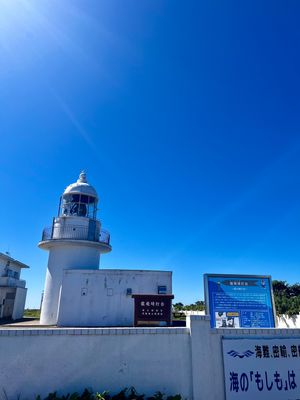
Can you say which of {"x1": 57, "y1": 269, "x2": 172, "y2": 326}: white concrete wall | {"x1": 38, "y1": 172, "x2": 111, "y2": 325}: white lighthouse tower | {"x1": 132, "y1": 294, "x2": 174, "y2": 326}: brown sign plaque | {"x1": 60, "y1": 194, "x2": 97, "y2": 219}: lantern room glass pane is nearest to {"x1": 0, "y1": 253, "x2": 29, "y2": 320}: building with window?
{"x1": 38, "y1": 172, "x2": 111, "y2": 325}: white lighthouse tower

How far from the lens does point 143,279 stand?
50.3 ft

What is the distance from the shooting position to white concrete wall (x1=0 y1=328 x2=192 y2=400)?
5.76 metres

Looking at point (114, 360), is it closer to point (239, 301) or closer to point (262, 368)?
point (262, 368)

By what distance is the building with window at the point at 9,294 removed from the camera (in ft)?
68.4

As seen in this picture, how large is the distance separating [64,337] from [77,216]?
39.8ft

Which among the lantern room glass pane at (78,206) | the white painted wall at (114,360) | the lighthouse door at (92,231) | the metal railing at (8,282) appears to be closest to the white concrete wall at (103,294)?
the lighthouse door at (92,231)

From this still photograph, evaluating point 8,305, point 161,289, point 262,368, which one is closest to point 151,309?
point 262,368

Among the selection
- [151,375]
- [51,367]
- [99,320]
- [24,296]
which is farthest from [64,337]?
[24,296]

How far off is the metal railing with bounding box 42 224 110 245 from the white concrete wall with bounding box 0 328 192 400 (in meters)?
11.2

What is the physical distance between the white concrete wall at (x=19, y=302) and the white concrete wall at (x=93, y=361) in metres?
17.8

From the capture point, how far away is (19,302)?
22094mm

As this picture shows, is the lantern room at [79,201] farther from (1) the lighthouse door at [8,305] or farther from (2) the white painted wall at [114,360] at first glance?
(2) the white painted wall at [114,360]

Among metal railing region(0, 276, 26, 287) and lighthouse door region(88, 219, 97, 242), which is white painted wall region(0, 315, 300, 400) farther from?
metal railing region(0, 276, 26, 287)

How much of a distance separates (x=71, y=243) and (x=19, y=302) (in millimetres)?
9457
